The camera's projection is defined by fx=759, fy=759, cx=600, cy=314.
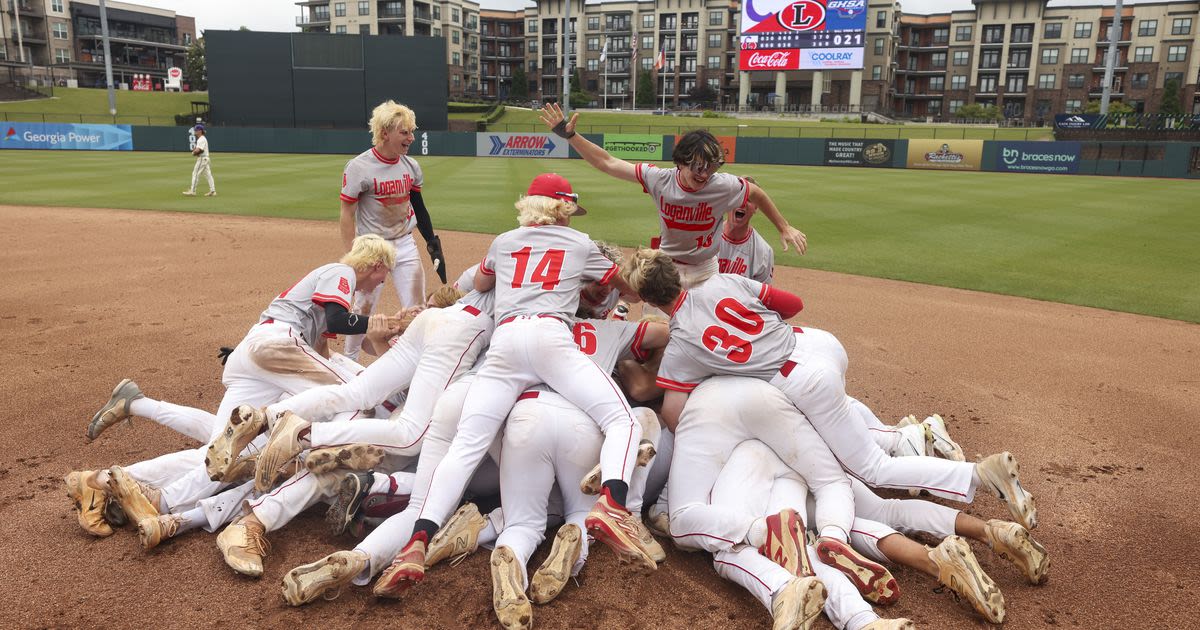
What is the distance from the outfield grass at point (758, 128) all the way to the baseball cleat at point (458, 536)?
4258 centimetres

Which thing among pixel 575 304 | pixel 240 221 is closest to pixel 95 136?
pixel 240 221

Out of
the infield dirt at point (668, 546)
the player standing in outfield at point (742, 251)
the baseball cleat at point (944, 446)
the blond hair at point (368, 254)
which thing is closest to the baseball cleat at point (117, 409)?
the infield dirt at point (668, 546)

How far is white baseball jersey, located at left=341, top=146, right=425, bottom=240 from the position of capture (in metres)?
6.62

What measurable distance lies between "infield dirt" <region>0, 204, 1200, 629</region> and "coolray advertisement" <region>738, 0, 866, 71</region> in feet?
167

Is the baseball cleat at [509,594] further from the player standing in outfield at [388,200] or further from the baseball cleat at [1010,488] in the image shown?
the player standing in outfield at [388,200]

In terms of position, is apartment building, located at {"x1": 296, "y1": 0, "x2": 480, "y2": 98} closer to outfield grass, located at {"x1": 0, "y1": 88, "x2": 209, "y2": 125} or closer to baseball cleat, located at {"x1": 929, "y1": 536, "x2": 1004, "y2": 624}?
outfield grass, located at {"x1": 0, "y1": 88, "x2": 209, "y2": 125}

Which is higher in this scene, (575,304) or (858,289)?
(575,304)

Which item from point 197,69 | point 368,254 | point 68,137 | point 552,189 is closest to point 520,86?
point 197,69

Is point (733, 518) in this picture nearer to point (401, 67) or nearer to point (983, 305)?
point (983, 305)

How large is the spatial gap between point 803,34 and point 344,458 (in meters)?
60.3

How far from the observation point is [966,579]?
3.51 meters

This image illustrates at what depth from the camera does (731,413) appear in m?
3.99

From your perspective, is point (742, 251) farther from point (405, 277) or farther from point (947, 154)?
point (947, 154)

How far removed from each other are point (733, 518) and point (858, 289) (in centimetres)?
794
